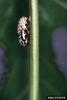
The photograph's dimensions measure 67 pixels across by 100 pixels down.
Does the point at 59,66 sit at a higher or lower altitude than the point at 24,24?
lower

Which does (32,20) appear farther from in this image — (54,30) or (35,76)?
(35,76)

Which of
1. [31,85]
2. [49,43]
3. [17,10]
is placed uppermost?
[17,10]

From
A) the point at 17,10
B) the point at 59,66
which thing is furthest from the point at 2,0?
the point at 59,66
